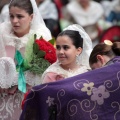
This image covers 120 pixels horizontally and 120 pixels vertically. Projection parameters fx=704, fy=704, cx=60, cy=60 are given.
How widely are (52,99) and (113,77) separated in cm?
52

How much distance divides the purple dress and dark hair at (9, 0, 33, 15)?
177 centimetres

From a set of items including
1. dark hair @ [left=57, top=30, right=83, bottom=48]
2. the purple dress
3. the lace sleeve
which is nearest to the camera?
the purple dress

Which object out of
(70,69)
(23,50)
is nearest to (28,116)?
(70,69)

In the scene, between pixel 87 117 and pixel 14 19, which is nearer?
pixel 87 117

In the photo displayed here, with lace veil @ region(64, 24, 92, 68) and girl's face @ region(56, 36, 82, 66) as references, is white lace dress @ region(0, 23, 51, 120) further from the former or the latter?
girl's face @ region(56, 36, 82, 66)

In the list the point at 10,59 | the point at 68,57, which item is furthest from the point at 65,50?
the point at 10,59

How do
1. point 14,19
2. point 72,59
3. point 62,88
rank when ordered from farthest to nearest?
point 14,19 < point 72,59 < point 62,88

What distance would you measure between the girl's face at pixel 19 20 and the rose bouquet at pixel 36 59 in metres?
0.26

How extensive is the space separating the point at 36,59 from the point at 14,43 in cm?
34

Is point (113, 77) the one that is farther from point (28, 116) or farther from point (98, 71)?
point (28, 116)

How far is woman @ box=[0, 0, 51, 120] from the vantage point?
7.10m

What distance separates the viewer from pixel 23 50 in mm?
7234

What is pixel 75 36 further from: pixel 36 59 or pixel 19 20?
pixel 19 20

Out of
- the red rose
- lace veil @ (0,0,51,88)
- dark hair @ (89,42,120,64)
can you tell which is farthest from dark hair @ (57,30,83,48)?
lace veil @ (0,0,51,88)
